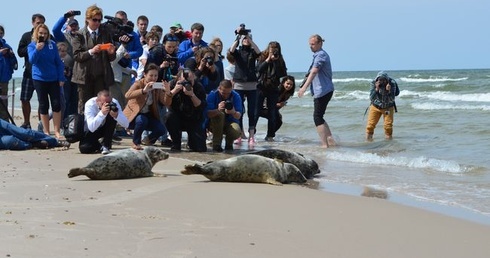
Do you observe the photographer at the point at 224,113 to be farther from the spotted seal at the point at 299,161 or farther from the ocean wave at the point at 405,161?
the spotted seal at the point at 299,161

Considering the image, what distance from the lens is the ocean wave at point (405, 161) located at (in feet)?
34.9

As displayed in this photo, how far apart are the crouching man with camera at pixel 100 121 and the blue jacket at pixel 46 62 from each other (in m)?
1.53

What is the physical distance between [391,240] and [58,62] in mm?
6946

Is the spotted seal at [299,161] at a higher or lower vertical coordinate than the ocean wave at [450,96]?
higher

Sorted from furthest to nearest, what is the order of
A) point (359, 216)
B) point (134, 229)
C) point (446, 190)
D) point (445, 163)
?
point (445, 163) → point (446, 190) → point (359, 216) → point (134, 229)

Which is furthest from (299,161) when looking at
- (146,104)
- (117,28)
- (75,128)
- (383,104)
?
(383,104)

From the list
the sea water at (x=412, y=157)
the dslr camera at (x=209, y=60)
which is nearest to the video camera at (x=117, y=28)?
the dslr camera at (x=209, y=60)

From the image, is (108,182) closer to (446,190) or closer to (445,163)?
(446,190)

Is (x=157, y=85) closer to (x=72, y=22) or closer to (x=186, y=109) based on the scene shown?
(x=186, y=109)

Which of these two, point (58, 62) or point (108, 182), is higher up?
point (58, 62)

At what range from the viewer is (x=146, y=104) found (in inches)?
442

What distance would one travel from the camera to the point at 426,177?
9.93m

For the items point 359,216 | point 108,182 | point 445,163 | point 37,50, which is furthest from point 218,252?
point 37,50

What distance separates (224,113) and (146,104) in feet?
3.72
